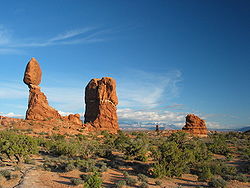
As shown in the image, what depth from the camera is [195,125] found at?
51938 mm

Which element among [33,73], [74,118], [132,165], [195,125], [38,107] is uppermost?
[33,73]

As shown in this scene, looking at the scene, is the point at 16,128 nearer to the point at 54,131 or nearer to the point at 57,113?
the point at 54,131

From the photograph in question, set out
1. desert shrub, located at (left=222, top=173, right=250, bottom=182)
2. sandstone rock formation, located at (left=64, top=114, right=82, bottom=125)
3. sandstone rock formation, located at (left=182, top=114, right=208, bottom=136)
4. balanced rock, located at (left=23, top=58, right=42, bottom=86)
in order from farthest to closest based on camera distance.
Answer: sandstone rock formation, located at (left=182, top=114, right=208, bottom=136), sandstone rock formation, located at (left=64, top=114, right=82, bottom=125), balanced rock, located at (left=23, top=58, right=42, bottom=86), desert shrub, located at (left=222, top=173, right=250, bottom=182)

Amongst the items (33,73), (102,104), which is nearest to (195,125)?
(102,104)

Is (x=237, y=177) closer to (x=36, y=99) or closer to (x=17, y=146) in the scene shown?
(x=17, y=146)

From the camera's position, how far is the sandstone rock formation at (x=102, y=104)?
149 feet

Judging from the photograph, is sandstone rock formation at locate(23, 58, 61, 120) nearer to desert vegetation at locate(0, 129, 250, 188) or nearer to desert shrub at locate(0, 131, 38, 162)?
desert vegetation at locate(0, 129, 250, 188)

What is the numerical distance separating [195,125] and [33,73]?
41141 mm

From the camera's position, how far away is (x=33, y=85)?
134ft

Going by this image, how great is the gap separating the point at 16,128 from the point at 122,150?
2181cm

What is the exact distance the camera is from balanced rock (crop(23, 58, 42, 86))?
40228mm

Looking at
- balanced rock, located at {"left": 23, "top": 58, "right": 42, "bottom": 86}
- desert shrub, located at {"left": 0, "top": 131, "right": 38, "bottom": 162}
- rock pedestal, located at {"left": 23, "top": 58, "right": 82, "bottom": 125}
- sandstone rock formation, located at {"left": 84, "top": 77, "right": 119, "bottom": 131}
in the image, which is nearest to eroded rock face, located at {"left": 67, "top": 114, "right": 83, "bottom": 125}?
sandstone rock formation, located at {"left": 84, "top": 77, "right": 119, "bottom": 131}

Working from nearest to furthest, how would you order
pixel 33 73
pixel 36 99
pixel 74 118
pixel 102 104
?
1. pixel 36 99
2. pixel 33 73
3. pixel 74 118
4. pixel 102 104

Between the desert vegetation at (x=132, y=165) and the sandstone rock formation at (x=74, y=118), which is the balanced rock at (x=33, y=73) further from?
the desert vegetation at (x=132, y=165)
